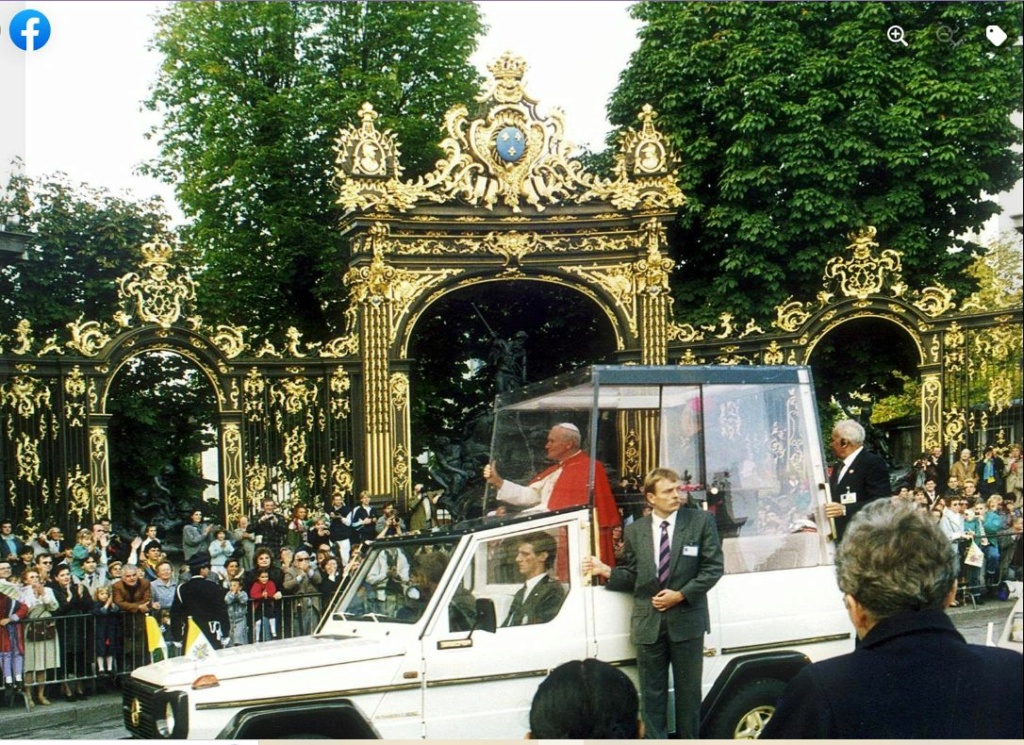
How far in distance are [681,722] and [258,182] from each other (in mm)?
3472

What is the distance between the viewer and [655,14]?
18.5 ft

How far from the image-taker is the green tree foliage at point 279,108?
19.3 ft

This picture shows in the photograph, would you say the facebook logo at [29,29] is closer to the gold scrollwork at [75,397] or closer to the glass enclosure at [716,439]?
the glass enclosure at [716,439]

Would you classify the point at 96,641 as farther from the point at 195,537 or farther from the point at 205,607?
the point at 195,537

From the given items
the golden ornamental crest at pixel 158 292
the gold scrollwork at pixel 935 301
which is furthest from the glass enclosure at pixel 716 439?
the golden ornamental crest at pixel 158 292

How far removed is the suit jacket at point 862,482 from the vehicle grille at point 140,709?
9.29 ft

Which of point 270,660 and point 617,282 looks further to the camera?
point 617,282

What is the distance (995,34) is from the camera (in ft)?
19.6

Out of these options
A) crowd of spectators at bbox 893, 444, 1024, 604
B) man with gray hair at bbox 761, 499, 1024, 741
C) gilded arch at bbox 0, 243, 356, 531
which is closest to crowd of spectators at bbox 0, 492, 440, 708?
gilded arch at bbox 0, 243, 356, 531

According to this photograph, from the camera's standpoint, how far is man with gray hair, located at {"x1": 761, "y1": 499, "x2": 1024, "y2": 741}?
2398 millimetres

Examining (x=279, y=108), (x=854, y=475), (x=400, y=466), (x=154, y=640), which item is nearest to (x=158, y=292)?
(x=279, y=108)

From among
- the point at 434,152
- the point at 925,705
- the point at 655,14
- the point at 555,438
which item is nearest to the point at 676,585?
the point at 555,438

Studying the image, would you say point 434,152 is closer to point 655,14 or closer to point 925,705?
point 655,14

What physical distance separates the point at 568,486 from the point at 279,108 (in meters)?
2.82
